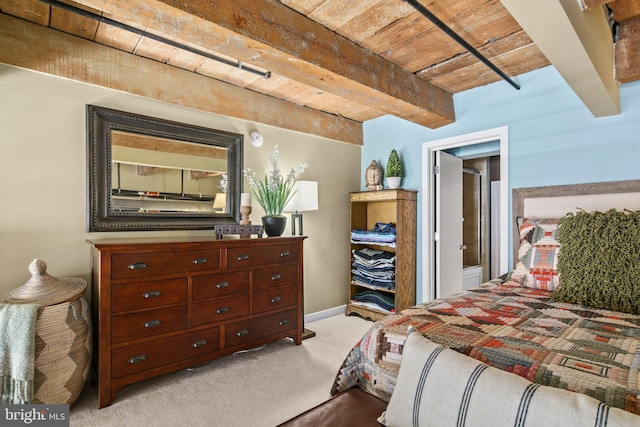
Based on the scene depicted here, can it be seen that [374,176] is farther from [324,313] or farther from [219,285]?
[219,285]

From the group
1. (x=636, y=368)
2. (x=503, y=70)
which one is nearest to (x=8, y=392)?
(x=636, y=368)

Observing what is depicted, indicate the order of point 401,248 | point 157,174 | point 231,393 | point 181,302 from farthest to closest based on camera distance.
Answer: point 401,248, point 157,174, point 181,302, point 231,393

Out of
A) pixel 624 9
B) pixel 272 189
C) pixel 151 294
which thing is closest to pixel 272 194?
pixel 272 189

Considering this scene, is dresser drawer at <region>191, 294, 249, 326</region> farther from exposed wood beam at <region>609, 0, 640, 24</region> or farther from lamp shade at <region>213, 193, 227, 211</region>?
exposed wood beam at <region>609, 0, 640, 24</region>

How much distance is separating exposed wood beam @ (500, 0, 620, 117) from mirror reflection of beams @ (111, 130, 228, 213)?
96.9 inches

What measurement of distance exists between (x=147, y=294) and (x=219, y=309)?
0.53 metres

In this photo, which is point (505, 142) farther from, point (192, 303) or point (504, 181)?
point (192, 303)

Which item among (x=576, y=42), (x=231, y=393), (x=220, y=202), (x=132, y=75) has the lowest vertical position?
(x=231, y=393)

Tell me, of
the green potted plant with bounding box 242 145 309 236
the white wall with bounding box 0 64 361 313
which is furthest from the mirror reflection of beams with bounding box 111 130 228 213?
the green potted plant with bounding box 242 145 309 236

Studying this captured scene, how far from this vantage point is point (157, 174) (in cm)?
276

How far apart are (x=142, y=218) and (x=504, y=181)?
307 cm

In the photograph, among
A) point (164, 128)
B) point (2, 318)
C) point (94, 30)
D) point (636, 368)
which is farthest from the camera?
point (164, 128)

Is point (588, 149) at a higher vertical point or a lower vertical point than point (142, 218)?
higher

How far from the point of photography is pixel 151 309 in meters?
2.25
